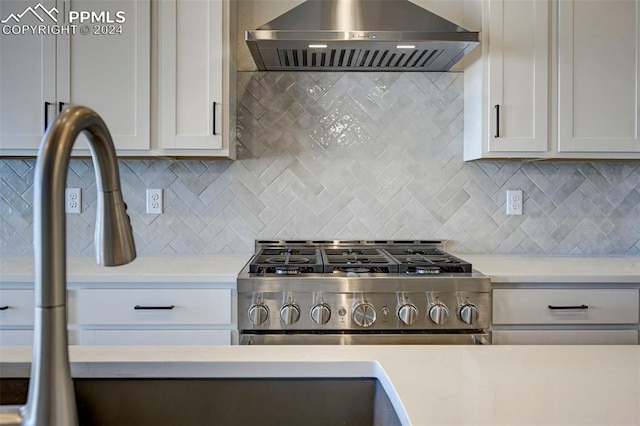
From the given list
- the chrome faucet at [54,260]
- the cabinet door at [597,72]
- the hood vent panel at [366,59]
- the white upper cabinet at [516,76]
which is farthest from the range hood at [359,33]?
the chrome faucet at [54,260]

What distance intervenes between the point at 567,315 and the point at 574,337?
0.31 feet

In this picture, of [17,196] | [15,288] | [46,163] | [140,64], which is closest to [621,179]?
[140,64]

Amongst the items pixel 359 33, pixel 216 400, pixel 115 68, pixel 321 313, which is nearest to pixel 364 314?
pixel 321 313

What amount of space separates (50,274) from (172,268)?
1608 mm

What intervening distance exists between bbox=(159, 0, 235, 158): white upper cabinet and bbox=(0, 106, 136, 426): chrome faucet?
1.67 m

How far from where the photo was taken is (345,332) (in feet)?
6.06

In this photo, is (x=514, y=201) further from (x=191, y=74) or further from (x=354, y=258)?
(x=191, y=74)

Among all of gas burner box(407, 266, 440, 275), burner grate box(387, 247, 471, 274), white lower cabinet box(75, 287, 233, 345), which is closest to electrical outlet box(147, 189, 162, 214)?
white lower cabinet box(75, 287, 233, 345)

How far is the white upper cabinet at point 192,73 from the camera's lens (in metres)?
2.11

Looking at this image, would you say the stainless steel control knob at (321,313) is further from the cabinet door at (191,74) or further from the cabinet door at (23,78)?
the cabinet door at (23,78)

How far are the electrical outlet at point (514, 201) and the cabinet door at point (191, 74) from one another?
1.53 meters

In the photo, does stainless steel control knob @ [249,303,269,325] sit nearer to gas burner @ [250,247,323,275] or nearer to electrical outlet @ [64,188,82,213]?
gas burner @ [250,247,323,275]

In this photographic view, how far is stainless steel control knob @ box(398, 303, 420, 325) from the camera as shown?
1815mm

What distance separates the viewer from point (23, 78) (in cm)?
210
